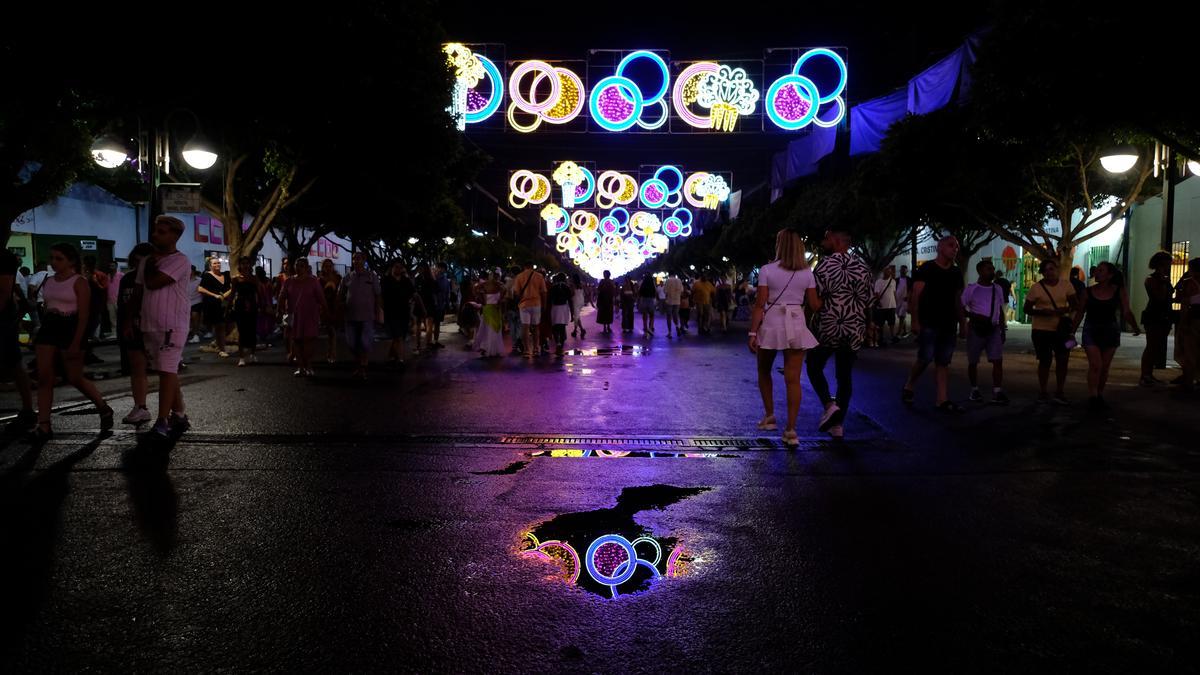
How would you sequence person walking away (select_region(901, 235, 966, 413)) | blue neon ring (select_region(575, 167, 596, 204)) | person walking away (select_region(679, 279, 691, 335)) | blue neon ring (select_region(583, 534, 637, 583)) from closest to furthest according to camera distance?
1. blue neon ring (select_region(583, 534, 637, 583))
2. person walking away (select_region(901, 235, 966, 413))
3. person walking away (select_region(679, 279, 691, 335))
4. blue neon ring (select_region(575, 167, 596, 204))

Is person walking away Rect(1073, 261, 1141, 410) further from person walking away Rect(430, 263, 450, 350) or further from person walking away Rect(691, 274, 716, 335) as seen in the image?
person walking away Rect(691, 274, 716, 335)

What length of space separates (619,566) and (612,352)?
42.0 ft

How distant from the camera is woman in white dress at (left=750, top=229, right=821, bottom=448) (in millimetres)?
6828

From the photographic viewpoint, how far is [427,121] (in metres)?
19.7

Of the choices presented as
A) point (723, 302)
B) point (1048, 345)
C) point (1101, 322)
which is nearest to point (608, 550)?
point (1048, 345)

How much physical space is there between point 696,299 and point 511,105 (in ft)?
25.1

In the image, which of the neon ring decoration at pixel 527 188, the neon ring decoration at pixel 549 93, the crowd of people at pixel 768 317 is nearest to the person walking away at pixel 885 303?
the crowd of people at pixel 768 317

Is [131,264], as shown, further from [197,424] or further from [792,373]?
[792,373]

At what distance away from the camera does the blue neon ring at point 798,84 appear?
1877 centimetres

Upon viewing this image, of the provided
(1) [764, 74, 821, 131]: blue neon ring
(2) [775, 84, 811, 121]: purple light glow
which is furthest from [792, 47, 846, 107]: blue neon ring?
(2) [775, 84, 811, 121]: purple light glow

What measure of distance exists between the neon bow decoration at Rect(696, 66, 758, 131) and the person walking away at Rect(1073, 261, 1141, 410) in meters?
10.8

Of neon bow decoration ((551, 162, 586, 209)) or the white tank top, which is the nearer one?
the white tank top

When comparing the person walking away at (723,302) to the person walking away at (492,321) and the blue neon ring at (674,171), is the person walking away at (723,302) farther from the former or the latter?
the person walking away at (492,321)

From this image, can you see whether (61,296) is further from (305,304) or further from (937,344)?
(937,344)
